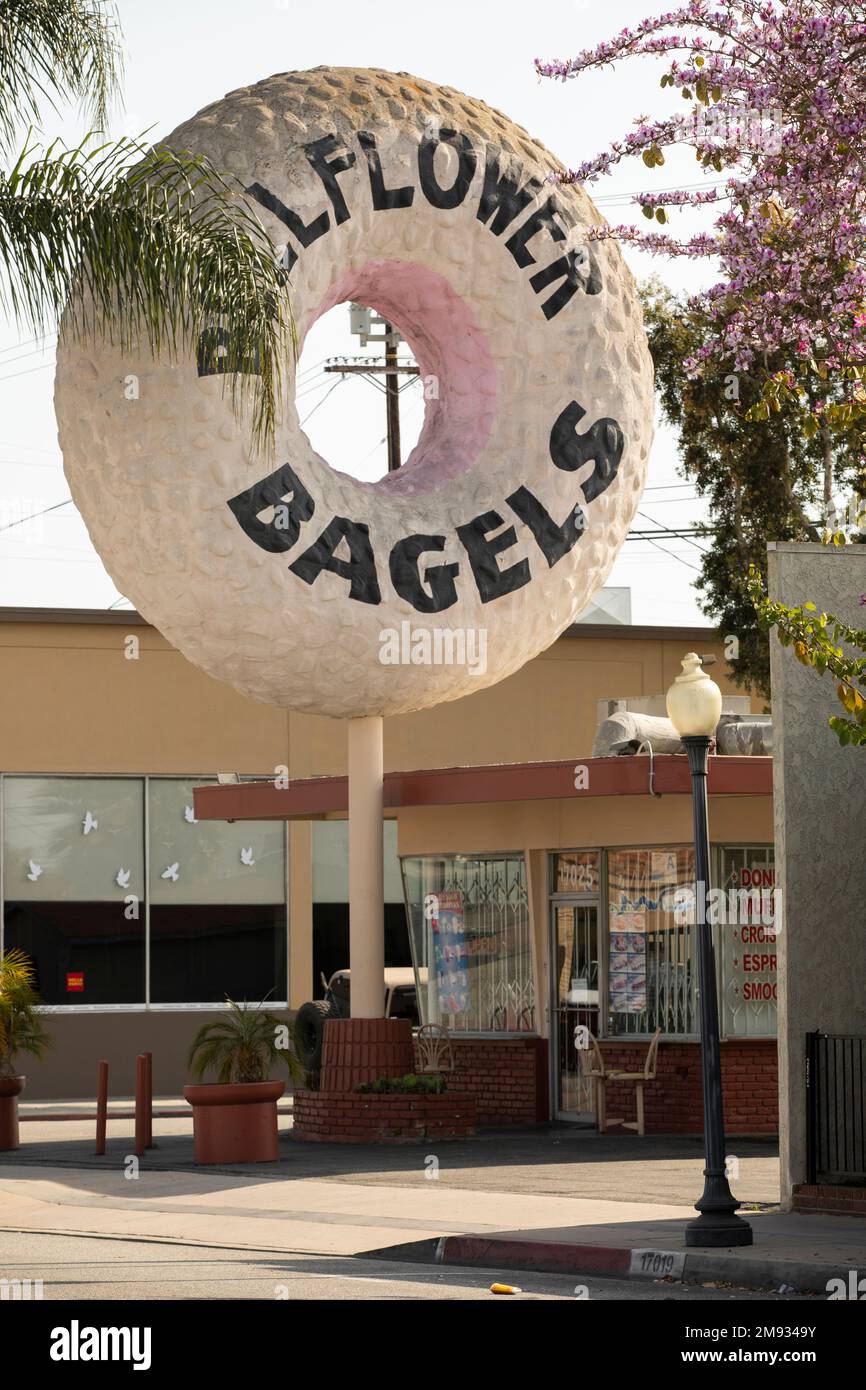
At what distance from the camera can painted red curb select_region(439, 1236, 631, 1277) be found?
13.2m

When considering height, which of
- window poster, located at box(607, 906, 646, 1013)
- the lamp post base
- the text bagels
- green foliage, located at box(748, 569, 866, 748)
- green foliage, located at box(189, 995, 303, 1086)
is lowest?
the lamp post base

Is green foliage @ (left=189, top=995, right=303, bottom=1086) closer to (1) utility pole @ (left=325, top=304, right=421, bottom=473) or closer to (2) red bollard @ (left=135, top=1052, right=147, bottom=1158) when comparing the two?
(2) red bollard @ (left=135, top=1052, right=147, bottom=1158)

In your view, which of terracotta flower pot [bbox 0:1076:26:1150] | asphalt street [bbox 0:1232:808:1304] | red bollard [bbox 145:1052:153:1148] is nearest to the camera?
asphalt street [bbox 0:1232:808:1304]

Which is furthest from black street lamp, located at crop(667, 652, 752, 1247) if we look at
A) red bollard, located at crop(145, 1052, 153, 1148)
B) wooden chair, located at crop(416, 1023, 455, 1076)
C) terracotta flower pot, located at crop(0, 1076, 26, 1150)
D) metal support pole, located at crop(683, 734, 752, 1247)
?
terracotta flower pot, located at crop(0, 1076, 26, 1150)

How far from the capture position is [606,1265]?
13.2 meters

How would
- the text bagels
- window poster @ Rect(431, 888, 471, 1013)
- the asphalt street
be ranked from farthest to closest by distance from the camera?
1. window poster @ Rect(431, 888, 471, 1013)
2. the text bagels
3. the asphalt street

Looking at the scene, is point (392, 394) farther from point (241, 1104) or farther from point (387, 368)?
point (241, 1104)

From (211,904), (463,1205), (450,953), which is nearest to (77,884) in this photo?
(211,904)

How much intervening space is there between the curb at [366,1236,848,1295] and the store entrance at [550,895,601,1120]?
366 inches

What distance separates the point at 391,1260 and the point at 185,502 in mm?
7614

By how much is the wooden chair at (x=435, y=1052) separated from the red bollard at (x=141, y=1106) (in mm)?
3003
